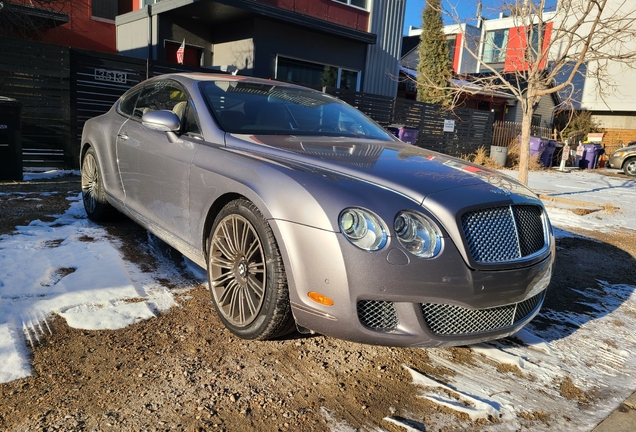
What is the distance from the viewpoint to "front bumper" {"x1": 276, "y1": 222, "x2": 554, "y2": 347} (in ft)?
7.64

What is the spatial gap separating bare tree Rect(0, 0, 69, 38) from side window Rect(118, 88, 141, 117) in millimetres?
6934

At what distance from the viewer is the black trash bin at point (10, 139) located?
6781 mm

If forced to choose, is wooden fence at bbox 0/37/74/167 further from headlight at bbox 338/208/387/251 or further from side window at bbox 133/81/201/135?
headlight at bbox 338/208/387/251

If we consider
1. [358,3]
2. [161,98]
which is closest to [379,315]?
[161,98]

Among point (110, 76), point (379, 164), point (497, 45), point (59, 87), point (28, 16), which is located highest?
point (497, 45)

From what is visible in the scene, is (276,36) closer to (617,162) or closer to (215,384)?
(215,384)

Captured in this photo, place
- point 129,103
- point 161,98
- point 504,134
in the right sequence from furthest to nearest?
1. point 504,134
2. point 129,103
3. point 161,98

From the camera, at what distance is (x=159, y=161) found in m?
3.69

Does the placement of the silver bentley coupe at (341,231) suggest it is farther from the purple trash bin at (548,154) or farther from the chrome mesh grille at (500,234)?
the purple trash bin at (548,154)

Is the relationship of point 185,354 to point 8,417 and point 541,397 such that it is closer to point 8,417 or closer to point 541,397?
point 8,417

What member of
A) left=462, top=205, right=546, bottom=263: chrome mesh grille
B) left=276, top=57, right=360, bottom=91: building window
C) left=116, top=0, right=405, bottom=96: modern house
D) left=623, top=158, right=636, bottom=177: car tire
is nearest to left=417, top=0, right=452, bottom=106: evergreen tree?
left=116, top=0, right=405, bottom=96: modern house

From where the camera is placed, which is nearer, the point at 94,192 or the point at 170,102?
the point at 170,102

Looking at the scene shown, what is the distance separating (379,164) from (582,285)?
9.29 ft

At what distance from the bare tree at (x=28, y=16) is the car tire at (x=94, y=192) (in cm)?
668
